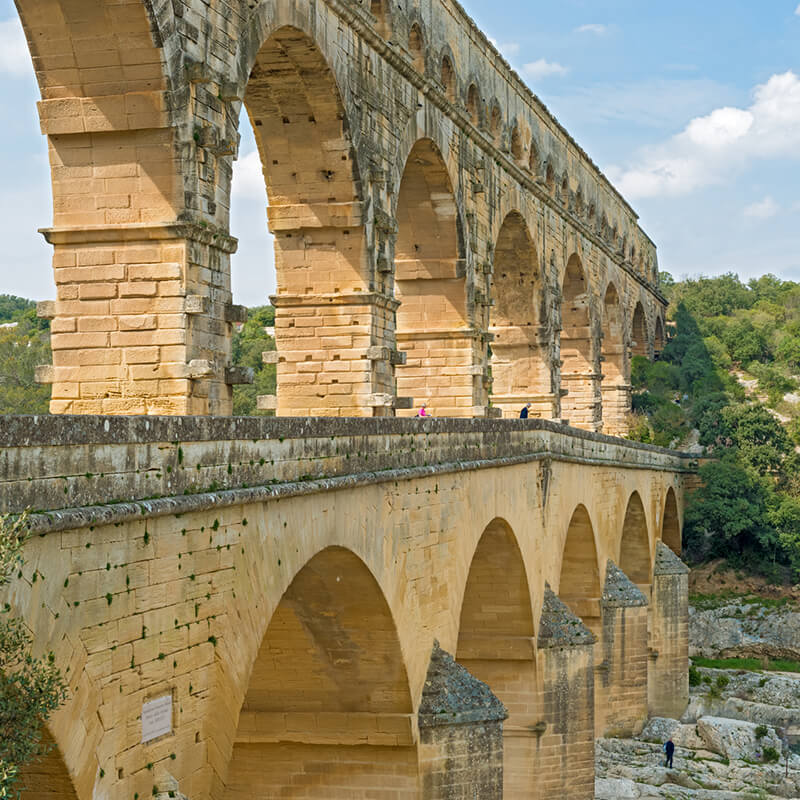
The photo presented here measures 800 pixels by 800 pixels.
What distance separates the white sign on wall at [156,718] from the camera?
23.1ft

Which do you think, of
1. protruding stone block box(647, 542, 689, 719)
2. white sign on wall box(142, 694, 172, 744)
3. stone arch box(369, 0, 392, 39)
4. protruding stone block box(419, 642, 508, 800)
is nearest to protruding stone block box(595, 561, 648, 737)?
protruding stone block box(647, 542, 689, 719)

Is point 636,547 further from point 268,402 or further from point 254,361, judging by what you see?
point 254,361

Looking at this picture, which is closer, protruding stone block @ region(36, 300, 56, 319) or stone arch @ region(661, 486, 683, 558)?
protruding stone block @ region(36, 300, 56, 319)

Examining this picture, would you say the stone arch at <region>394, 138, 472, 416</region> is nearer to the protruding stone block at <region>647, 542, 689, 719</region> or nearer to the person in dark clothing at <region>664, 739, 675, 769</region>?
the person in dark clothing at <region>664, 739, 675, 769</region>

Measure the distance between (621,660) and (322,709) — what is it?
1460 centimetres

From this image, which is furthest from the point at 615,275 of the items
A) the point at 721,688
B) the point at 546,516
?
the point at 546,516

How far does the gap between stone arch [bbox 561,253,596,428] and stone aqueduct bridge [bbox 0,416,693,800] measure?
12249 mm

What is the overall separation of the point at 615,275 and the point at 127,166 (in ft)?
108

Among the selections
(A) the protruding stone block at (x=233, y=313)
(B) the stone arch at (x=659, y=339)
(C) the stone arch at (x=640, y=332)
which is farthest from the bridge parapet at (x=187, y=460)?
(B) the stone arch at (x=659, y=339)

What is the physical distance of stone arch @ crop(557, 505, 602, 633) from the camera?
78.7ft

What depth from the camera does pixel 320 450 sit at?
9625 mm

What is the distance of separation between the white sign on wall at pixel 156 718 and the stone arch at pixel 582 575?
17237 mm

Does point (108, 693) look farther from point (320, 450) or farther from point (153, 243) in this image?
point (153, 243)

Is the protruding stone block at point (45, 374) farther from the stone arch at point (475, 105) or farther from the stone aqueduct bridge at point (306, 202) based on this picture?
the stone arch at point (475, 105)
